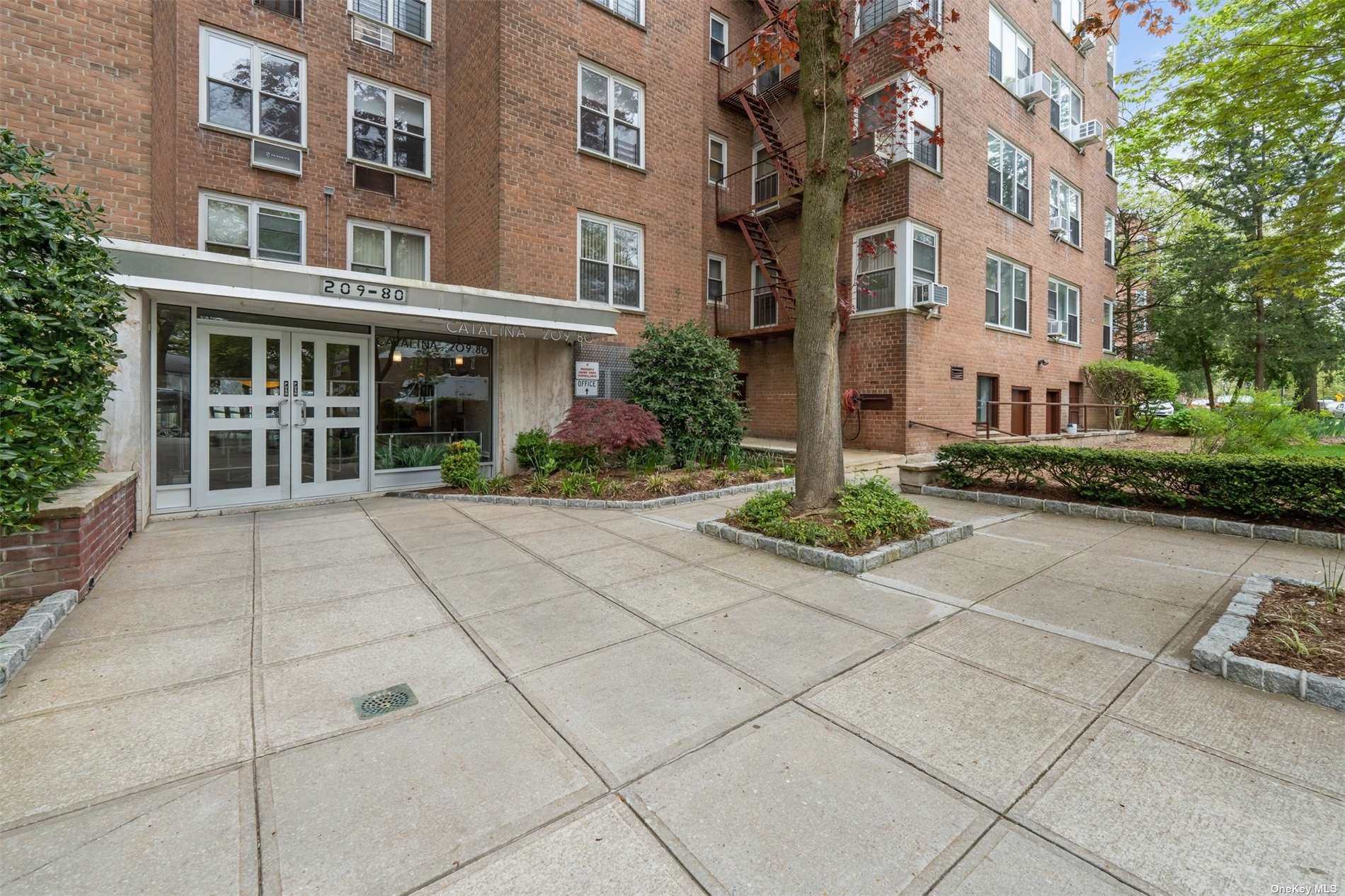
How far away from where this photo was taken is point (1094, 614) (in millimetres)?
3979

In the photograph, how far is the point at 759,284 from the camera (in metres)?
16.1

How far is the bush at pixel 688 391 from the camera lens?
406 inches

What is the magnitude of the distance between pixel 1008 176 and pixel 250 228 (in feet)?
59.5

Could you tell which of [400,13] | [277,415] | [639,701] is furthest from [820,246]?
[400,13]

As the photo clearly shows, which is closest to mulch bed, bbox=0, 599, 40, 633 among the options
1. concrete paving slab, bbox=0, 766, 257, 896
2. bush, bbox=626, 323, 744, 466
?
concrete paving slab, bbox=0, 766, 257, 896

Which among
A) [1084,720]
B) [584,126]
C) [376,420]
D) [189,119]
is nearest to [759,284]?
[584,126]

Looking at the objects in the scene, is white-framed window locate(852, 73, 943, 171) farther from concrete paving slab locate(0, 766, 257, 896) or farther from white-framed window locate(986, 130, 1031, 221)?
concrete paving slab locate(0, 766, 257, 896)

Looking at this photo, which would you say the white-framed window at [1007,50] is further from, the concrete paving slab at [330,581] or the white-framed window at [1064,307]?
the concrete paving slab at [330,581]

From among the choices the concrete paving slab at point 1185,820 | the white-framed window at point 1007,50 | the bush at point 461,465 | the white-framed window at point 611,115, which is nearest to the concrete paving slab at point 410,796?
the concrete paving slab at point 1185,820

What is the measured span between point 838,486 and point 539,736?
4554 millimetres

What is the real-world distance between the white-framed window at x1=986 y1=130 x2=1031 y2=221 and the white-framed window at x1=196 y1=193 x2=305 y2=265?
16.1 metres

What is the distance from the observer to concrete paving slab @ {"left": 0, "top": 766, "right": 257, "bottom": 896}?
69.1 inches

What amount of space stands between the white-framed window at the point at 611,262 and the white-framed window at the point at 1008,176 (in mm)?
9524

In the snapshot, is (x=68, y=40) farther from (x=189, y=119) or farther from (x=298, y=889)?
(x=298, y=889)
